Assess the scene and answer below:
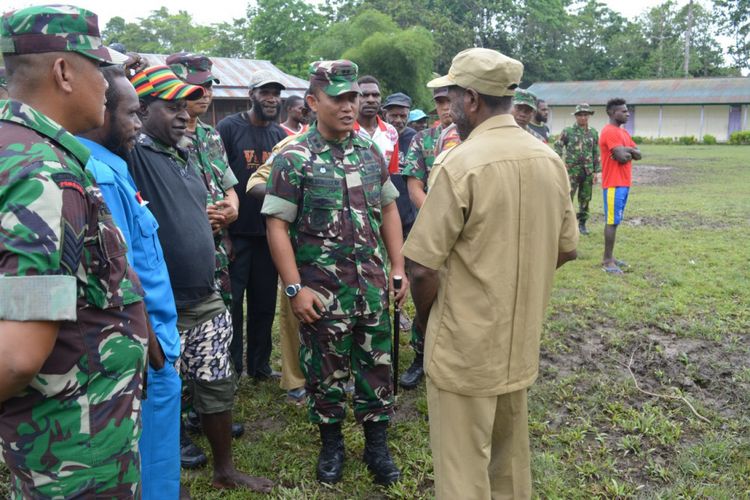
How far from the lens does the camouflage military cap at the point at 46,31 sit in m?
1.61

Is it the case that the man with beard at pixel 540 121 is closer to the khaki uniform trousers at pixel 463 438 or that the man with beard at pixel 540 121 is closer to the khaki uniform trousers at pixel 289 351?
the khaki uniform trousers at pixel 289 351

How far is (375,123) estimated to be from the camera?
5375 millimetres

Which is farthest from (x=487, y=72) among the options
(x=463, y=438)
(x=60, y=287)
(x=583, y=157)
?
(x=583, y=157)

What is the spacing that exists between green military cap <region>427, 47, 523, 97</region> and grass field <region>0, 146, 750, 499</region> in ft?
4.57

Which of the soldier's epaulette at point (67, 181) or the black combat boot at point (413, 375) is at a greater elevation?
the soldier's epaulette at point (67, 181)

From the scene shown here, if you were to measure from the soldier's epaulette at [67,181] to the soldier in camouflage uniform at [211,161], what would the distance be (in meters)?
1.82

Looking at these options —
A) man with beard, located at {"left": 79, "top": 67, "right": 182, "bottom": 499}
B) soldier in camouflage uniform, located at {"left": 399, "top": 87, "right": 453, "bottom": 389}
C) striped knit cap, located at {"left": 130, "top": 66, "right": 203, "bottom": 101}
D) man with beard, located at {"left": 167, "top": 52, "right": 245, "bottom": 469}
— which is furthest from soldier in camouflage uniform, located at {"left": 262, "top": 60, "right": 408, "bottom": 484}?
soldier in camouflage uniform, located at {"left": 399, "top": 87, "right": 453, "bottom": 389}

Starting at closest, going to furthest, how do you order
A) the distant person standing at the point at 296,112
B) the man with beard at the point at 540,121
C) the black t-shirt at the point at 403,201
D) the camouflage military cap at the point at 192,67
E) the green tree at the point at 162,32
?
the camouflage military cap at the point at 192,67
the black t-shirt at the point at 403,201
the distant person standing at the point at 296,112
the man with beard at the point at 540,121
the green tree at the point at 162,32

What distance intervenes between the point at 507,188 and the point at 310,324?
140 centimetres

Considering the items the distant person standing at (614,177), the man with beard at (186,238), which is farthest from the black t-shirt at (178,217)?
the distant person standing at (614,177)

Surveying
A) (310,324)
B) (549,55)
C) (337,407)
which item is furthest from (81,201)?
(549,55)

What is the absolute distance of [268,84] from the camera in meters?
4.55

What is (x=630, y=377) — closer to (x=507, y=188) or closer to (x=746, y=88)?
(x=507, y=188)

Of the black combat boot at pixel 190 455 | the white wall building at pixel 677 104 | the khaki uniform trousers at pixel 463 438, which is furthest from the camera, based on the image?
the white wall building at pixel 677 104
